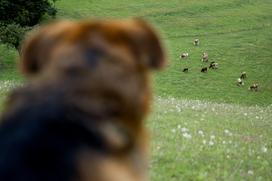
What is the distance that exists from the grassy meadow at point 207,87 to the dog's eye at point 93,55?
5798 millimetres

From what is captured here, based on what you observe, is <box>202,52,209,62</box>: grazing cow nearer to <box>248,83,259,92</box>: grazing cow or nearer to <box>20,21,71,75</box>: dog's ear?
<box>248,83,259,92</box>: grazing cow

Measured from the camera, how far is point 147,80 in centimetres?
531

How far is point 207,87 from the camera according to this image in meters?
50.6

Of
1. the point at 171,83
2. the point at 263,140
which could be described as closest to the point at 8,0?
the point at 171,83

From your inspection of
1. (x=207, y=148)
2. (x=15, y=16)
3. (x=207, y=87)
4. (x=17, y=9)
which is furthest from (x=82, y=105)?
(x=207, y=87)

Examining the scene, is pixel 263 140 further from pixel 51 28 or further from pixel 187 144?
pixel 51 28

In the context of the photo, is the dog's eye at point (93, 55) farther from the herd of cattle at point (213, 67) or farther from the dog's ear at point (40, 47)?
the herd of cattle at point (213, 67)

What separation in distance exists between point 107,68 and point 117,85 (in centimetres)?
17

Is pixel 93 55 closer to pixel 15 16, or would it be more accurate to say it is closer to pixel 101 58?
pixel 101 58

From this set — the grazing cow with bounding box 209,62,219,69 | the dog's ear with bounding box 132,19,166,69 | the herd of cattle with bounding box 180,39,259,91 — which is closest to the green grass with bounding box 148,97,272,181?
the dog's ear with bounding box 132,19,166,69

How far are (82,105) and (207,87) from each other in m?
46.6

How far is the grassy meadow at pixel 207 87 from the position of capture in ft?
39.4

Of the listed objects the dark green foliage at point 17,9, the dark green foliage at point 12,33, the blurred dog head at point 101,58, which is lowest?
the dark green foliage at point 12,33

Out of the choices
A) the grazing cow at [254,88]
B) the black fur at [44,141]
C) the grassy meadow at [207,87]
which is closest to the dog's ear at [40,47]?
the black fur at [44,141]
